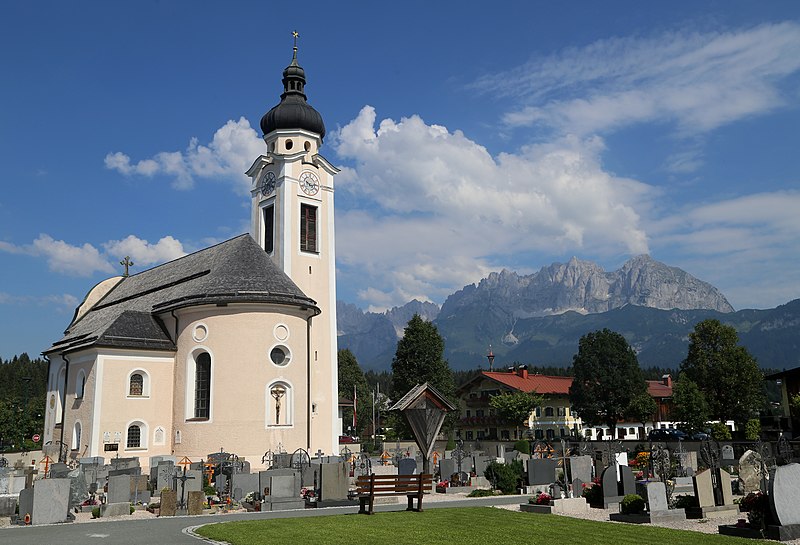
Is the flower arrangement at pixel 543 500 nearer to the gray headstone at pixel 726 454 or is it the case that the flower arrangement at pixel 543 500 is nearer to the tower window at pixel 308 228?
the gray headstone at pixel 726 454

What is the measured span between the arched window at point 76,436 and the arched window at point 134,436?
107 inches

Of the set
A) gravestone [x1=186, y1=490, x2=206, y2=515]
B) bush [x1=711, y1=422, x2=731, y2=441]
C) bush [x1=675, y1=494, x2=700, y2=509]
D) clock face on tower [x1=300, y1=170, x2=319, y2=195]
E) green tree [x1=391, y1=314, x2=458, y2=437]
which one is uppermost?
clock face on tower [x1=300, y1=170, x2=319, y2=195]

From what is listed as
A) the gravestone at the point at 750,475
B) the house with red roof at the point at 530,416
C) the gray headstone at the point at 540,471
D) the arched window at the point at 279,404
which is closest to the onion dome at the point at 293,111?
the arched window at the point at 279,404

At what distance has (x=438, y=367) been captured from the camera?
6066 centimetres

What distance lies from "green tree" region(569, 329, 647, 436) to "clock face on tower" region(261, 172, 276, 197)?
2988 centimetres

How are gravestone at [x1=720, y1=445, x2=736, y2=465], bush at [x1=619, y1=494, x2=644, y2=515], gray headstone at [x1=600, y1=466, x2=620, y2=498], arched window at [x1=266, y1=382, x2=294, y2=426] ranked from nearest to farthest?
bush at [x1=619, y1=494, x2=644, y2=515]
gray headstone at [x1=600, y1=466, x2=620, y2=498]
gravestone at [x1=720, y1=445, x2=736, y2=465]
arched window at [x1=266, y1=382, x2=294, y2=426]

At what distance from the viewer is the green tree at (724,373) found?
48.0m

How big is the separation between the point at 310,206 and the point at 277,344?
11101mm

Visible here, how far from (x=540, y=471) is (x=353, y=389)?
62.8 meters

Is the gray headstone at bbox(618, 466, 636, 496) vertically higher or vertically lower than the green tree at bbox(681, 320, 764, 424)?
lower

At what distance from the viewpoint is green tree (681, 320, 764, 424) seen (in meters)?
48.0

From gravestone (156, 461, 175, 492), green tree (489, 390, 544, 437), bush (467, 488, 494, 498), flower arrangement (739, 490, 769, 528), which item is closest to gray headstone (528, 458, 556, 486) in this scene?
bush (467, 488, 494, 498)

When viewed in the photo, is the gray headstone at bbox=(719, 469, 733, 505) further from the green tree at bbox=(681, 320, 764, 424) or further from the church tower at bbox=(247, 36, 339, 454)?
the green tree at bbox=(681, 320, 764, 424)

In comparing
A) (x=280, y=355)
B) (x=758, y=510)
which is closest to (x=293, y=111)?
(x=280, y=355)
